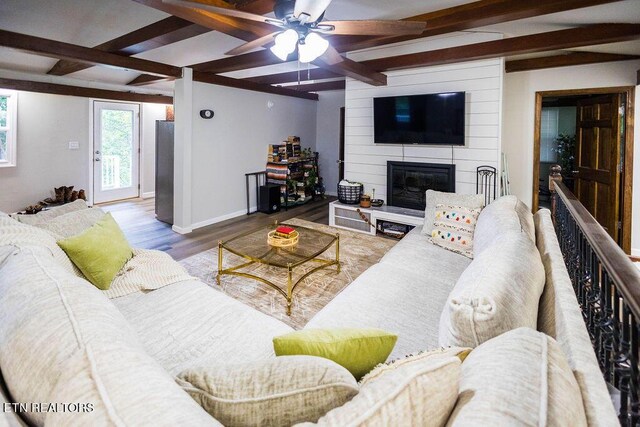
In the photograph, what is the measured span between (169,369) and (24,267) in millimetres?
647

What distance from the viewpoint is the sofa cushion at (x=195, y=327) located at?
1.49 meters

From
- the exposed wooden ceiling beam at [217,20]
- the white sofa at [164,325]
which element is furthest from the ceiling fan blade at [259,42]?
the white sofa at [164,325]

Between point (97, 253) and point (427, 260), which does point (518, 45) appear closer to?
point (427, 260)

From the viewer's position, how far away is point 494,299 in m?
1.13

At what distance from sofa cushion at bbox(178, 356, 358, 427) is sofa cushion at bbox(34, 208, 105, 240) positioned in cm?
184

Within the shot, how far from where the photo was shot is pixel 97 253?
205 centimetres

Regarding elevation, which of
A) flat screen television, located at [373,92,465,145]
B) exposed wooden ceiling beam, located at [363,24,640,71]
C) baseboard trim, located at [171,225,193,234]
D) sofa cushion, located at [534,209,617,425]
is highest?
exposed wooden ceiling beam, located at [363,24,640,71]

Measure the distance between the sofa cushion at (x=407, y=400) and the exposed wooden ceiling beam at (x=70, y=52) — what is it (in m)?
4.43

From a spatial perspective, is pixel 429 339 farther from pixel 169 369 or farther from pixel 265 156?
pixel 265 156

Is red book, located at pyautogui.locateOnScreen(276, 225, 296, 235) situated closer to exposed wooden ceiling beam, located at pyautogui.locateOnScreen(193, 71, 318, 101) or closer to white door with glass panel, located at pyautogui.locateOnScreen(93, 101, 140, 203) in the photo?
exposed wooden ceiling beam, located at pyautogui.locateOnScreen(193, 71, 318, 101)

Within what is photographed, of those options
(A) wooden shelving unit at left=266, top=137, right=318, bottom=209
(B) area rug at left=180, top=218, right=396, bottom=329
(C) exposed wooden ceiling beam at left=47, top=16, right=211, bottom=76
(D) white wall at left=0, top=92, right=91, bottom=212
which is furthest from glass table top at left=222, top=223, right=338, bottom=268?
(D) white wall at left=0, top=92, right=91, bottom=212

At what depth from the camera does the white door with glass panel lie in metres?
6.80

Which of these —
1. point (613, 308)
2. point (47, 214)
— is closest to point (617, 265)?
point (613, 308)

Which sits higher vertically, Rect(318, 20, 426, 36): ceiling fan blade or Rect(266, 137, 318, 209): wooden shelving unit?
Rect(318, 20, 426, 36): ceiling fan blade
